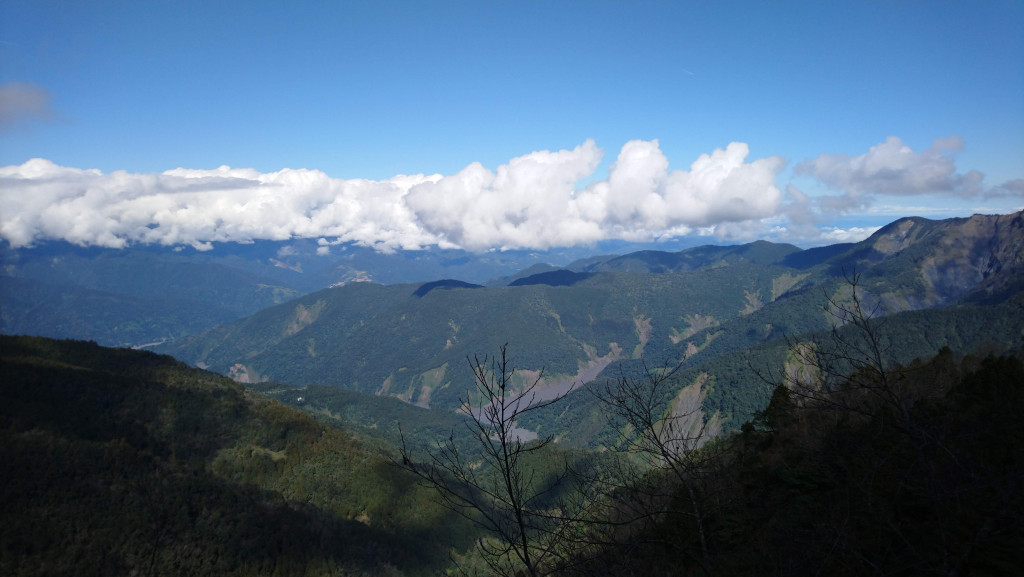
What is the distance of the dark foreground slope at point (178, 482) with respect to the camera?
55406 millimetres

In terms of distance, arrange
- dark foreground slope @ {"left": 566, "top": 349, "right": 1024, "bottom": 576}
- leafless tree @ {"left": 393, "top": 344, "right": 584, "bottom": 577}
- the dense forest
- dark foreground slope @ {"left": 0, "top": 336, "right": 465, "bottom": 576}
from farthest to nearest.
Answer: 1. dark foreground slope @ {"left": 0, "top": 336, "right": 465, "bottom": 576}
2. the dense forest
3. dark foreground slope @ {"left": 566, "top": 349, "right": 1024, "bottom": 576}
4. leafless tree @ {"left": 393, "top": 344, "right": 584, "bottom": 577}

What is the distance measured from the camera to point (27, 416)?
75.2 metres

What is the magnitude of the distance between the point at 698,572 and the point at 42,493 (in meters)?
80.0

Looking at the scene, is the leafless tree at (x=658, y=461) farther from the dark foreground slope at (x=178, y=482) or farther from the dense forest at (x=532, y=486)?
the dark foreground slope at (x=178, y=482)

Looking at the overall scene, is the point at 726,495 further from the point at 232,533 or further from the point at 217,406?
the point at 217,406

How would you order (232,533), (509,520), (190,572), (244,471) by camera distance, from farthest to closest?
(244,471) < (232,533) < (190,572) < (509,520)

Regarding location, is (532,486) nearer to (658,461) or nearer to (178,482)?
(658,461)

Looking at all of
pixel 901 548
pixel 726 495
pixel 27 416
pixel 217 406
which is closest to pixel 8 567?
pixel 27 416

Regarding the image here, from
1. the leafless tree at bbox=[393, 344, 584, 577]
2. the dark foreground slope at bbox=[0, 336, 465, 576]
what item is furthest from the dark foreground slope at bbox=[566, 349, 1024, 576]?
the dark foreground slope at bbox=[0, 336, 465, 576]

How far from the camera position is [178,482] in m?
72.3

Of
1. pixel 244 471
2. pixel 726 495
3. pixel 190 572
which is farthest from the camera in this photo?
pixel 244 471

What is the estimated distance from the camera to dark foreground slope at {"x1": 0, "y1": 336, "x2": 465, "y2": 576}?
182 feet

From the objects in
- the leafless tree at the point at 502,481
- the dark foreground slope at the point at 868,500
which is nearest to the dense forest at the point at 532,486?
the dark foreground slope at the point at 868,500

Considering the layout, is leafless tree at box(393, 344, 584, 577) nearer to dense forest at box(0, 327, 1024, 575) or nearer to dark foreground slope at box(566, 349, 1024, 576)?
dense forest at box(0, 327, 1024, 575)
